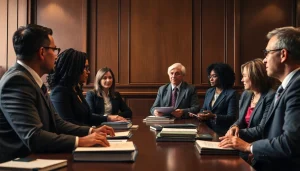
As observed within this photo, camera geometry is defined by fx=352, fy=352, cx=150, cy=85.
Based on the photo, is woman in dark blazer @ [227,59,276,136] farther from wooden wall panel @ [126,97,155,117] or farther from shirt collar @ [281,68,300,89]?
wooden wall panel @ [126,97,155,117]

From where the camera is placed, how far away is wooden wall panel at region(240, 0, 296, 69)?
6004 mm

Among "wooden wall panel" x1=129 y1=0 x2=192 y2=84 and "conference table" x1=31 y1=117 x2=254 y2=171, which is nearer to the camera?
"conference table" x1=31 y1=117 x2=254 y2=171

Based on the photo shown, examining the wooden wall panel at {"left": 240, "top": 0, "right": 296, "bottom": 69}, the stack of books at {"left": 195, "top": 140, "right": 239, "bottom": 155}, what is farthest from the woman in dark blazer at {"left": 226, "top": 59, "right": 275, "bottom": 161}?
the wooden wall panel at {"left": 240, "top": 0, "right": 296, "bottom": 69}

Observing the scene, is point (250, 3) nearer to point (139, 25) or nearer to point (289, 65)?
point (139, 25)

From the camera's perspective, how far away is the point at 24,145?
1.78 metres

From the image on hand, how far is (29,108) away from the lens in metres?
1.69

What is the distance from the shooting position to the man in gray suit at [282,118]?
174cm

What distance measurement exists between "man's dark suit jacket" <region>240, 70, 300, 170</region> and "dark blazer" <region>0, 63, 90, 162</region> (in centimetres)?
99

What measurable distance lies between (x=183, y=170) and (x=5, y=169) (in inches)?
26.8

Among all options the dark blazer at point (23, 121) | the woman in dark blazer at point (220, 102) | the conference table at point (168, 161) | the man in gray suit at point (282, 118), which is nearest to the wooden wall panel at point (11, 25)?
the woman in dark blazer at point (220, 102)

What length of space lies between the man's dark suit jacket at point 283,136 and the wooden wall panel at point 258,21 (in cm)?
415

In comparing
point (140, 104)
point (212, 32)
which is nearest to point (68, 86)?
point (140, 104)

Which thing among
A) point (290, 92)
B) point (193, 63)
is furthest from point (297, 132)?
point (193, 63)

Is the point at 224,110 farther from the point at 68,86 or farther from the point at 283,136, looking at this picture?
the point at 283,136
